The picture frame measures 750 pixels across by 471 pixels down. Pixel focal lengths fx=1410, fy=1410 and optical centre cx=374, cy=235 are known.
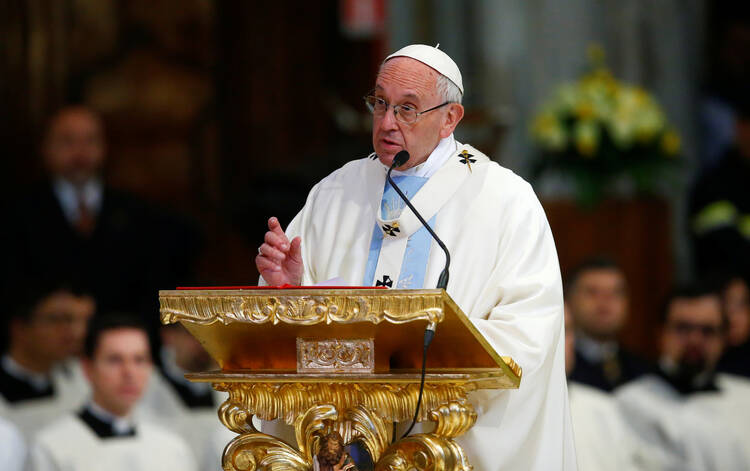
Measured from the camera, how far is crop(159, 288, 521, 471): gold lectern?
3.73 metres

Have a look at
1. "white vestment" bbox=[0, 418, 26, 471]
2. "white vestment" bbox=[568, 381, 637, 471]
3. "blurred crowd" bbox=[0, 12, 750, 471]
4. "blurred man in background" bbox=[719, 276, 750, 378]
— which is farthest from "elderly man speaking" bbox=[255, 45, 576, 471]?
"blurred man in background" bbox=[719, 276, 750, 378]

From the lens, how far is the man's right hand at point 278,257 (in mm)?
4059

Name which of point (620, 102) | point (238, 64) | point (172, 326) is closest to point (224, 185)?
point (238, 64)

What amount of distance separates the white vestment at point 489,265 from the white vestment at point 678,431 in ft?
13.7

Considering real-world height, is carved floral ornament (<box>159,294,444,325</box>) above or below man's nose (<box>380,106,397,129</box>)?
below

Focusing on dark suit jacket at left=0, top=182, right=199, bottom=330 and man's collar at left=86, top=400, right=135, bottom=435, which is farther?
dark suit jacket at left=0, top=182, right=199, bottom=330

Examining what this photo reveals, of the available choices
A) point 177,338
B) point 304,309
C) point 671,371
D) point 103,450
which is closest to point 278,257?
point 304,309

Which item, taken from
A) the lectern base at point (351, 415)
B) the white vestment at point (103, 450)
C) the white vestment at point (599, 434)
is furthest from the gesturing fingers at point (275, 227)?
the white vestment at point (599, 434)

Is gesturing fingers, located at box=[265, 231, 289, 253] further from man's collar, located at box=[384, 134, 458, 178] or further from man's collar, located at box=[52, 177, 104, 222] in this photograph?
man's collar, located at box=[52, 177, 104, 222]

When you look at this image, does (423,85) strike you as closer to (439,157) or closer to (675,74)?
(439,157)

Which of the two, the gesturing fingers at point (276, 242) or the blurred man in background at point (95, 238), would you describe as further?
the blurred man in background at point (95, 238)

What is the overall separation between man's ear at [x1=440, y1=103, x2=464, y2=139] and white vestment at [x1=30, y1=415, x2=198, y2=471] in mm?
3495

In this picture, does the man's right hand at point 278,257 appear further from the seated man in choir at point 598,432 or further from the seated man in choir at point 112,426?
the seated man in choir at point 598,432

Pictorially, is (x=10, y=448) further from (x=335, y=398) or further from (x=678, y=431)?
(x=678, y=431)
